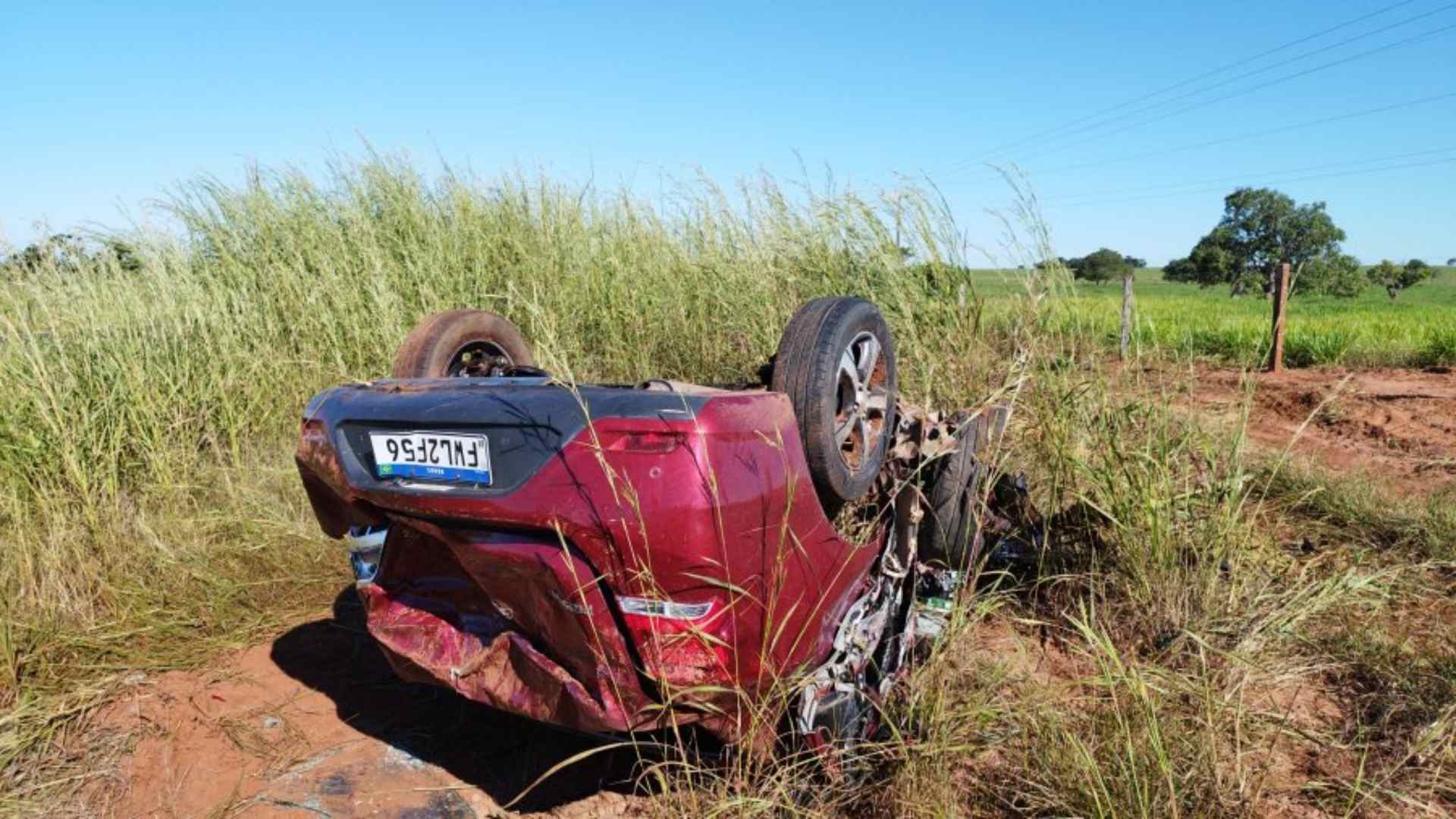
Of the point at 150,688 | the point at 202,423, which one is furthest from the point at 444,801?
the point at 202,423

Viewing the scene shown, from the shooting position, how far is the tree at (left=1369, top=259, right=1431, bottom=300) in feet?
202

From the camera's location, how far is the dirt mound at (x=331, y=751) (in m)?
2.41

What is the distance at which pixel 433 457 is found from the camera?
1.98 m

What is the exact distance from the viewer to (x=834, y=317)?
96.2 inches

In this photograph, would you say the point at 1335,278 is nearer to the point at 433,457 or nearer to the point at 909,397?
the point at 909,397

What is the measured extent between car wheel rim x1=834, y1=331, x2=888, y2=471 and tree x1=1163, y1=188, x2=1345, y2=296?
66576 millimetres

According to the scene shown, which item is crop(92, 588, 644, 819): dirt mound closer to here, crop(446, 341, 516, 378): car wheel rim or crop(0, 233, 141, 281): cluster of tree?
crop(446, 341, 516, 378): car wheel rim

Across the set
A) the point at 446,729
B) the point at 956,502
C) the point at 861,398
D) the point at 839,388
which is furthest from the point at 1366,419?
the point at 446,729

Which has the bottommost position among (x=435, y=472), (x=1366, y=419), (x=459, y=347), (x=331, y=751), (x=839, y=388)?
(x=331, y=751)

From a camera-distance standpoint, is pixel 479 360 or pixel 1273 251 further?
pixel 1273 251

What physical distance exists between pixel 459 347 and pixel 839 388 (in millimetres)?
1425

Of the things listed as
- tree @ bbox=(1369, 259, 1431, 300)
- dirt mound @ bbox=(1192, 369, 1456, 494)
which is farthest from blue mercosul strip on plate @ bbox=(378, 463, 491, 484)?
tree @ bbox=(1369, 259, 1431, 300)

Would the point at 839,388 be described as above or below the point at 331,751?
above

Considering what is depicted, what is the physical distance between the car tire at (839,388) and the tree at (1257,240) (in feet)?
218
